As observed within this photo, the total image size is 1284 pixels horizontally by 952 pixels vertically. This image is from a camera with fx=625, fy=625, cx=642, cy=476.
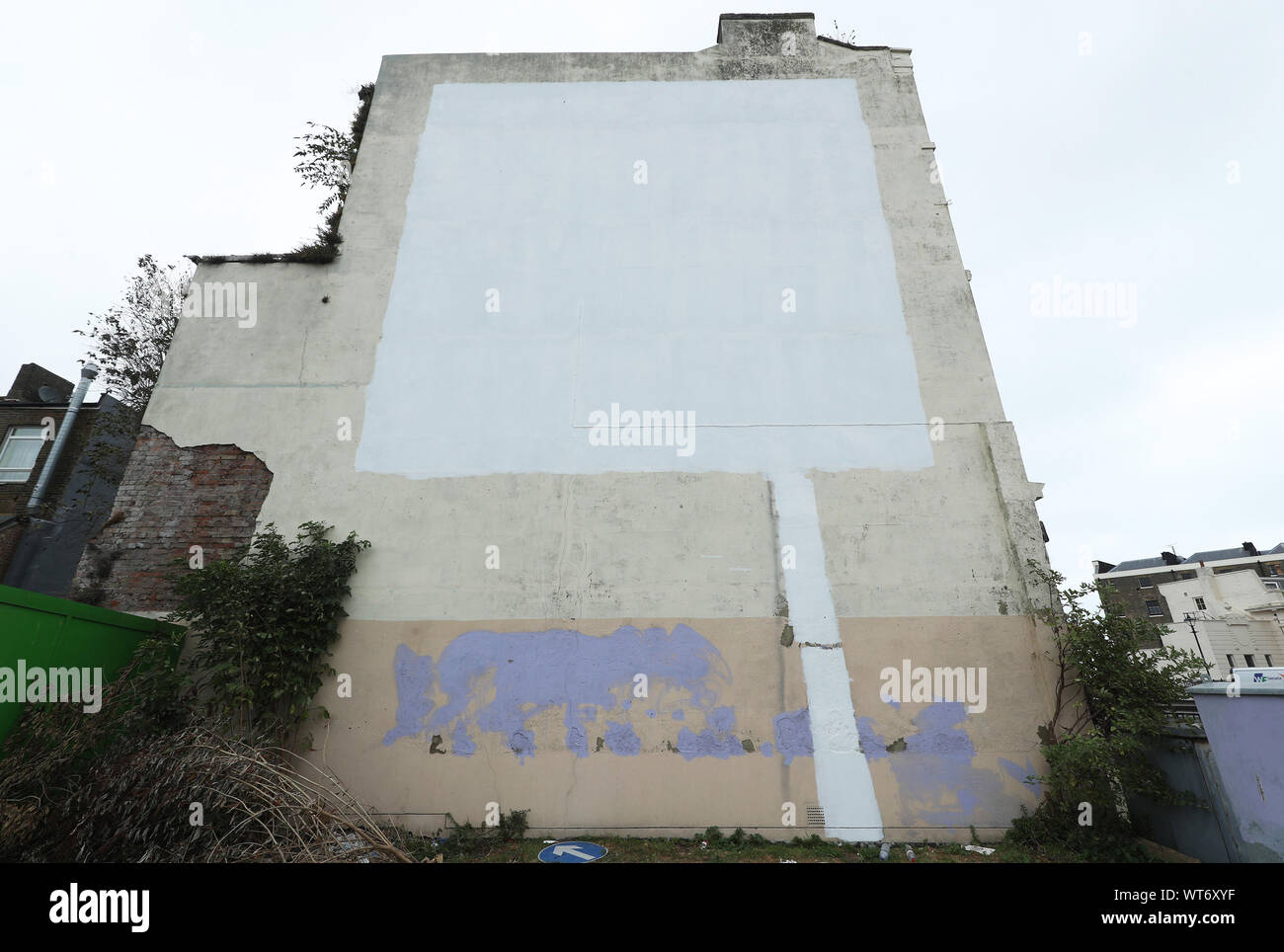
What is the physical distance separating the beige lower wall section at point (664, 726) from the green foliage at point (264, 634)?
1.05 ft

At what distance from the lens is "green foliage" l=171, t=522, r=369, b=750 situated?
660 centimetres

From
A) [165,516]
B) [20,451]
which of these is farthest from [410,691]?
[20,451]

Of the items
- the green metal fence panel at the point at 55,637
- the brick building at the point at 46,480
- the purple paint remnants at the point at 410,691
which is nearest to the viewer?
the green metal fence panel at the point at 55,637

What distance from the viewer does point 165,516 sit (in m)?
7.93

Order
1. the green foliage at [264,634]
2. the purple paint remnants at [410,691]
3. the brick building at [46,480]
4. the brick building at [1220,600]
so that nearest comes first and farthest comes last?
the green foliage at [264,634] < the purple paint remnants at [410,691] < the brick building at [46,480] < the brick building at [1220,600]

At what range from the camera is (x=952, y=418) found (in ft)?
27.0

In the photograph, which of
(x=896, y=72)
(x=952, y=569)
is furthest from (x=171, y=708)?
(x=896, y=72)

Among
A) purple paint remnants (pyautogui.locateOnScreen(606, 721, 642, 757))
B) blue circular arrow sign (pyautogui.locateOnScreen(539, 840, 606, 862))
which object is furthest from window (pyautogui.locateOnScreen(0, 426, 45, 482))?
blue circular arrow sign (pyautogui.locateOnScreen(539, 840, 606, 862))

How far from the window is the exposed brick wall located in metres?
11.7

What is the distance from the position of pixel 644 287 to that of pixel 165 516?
6960mm

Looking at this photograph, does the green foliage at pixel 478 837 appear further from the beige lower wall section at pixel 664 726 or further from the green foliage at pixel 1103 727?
the green foliage at pixel 1103 727

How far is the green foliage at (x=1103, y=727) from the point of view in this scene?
19.6 ft

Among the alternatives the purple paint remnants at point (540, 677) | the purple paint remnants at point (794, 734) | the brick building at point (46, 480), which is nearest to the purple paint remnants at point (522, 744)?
the purple paint remnants at point (540, 677)

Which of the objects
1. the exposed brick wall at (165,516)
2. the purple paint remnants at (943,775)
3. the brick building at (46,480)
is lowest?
the purple paint remnants at (943,775)
